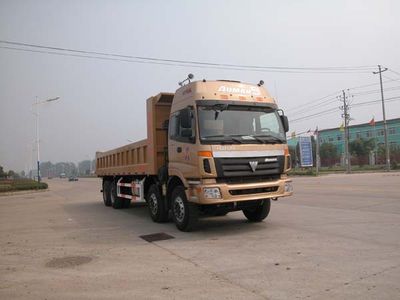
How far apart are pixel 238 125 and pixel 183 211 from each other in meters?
2.37

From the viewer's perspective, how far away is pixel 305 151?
168 feet

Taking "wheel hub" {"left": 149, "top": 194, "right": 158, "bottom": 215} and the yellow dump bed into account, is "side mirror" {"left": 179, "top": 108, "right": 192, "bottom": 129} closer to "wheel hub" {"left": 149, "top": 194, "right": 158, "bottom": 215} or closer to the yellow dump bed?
the yellow dump bed

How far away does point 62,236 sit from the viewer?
1019 centimetres

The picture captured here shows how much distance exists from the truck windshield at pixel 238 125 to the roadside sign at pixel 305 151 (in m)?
41.7

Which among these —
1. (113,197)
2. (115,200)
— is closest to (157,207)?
(115,200)

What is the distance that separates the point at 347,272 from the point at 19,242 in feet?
23.8

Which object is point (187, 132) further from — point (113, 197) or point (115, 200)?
point (113, 197)

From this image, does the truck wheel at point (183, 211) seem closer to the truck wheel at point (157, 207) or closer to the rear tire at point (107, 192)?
the truck wheel at point (157, 207)

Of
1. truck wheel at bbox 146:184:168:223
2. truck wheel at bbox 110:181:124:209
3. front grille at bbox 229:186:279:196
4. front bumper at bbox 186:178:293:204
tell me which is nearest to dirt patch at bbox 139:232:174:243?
front bumper at bbox 186:178:293:204

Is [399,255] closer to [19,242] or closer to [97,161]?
[19,242]

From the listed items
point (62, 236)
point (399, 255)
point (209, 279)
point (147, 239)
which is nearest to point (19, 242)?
point (62, 236)

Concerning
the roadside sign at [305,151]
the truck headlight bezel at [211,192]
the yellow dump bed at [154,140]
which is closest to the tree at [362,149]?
the roadside sign at [305,151]

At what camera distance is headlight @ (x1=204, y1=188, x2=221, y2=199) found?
8.78 m

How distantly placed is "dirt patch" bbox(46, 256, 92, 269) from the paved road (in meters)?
0.02
